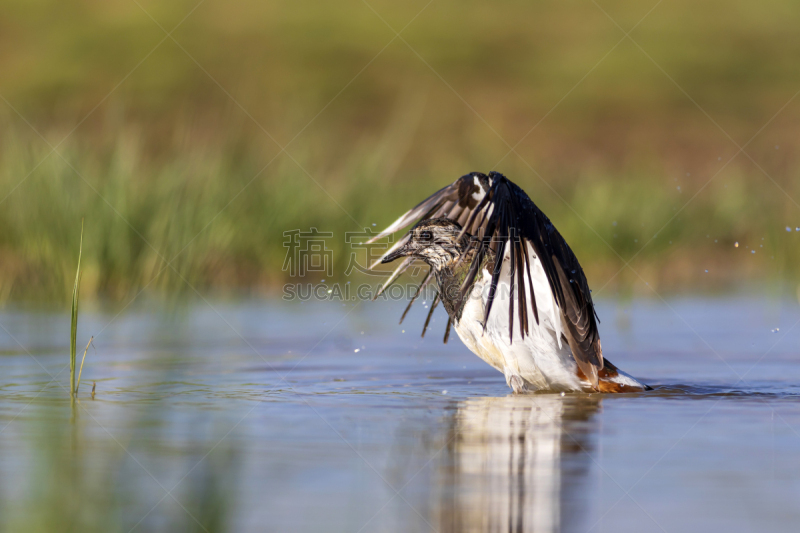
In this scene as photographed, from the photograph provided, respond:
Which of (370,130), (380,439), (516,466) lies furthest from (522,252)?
(370,130)

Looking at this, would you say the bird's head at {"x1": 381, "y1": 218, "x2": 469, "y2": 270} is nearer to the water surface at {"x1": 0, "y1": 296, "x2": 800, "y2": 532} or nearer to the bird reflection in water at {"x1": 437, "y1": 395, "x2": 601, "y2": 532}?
the water surface at {"x1": 0, "y1": 296, "x2": 800, "y2": 532}

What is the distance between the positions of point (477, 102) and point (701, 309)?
23.7m

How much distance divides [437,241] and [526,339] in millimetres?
804

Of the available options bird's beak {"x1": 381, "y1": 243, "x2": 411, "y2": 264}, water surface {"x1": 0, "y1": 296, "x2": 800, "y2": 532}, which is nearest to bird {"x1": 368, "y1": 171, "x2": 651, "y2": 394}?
water surface {"x1": 0, "y1": 296, "x2": 800, "y2": 532}

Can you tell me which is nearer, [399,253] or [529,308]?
[529,308]

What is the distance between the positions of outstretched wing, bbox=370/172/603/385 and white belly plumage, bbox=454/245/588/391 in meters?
0.06

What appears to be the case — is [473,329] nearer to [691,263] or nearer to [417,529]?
[417,529]

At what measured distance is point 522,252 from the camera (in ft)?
18.0

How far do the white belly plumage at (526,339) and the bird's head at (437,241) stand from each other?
392 millimetres

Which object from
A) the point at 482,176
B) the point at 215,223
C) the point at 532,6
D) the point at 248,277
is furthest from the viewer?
the point at 532,6

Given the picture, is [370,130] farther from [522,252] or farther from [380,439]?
[380,439]

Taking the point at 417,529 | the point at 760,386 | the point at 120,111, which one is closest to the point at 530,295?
the point at 760,386

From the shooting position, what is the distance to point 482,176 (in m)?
5.43

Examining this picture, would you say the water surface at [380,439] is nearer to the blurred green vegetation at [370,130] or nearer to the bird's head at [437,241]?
the bird's head at [437,241]
